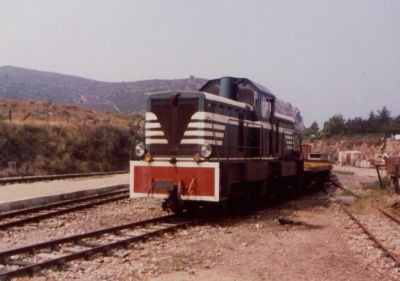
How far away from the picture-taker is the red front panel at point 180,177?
9289mm

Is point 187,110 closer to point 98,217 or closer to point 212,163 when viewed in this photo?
point 212,163

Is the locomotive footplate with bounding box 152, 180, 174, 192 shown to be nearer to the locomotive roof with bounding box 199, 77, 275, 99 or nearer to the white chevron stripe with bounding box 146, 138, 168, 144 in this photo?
→ the white chevron stripe with bounding box 146, 138, 168, 144

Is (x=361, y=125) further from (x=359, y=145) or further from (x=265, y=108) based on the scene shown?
(x=265, y=108)

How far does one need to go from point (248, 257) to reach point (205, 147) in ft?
10.4

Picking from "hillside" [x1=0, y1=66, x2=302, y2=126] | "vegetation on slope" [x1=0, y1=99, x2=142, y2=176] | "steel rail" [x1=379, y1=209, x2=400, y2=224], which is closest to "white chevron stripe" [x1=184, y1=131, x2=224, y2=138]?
"steel rail" [x1=379, y1=209, x2=400, y2=224]

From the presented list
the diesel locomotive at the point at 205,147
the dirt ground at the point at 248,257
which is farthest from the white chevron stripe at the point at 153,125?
the dirt ground at the point at 248,257

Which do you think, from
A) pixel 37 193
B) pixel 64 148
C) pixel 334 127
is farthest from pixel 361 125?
pixel 37 193

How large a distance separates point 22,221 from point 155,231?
2.83m

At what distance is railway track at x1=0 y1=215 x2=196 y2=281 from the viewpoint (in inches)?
223

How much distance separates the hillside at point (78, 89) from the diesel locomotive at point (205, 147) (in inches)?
2847

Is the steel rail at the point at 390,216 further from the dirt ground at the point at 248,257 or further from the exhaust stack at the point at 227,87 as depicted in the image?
the exhaust stack at the point at 227,87

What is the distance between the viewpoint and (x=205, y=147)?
9414 mm

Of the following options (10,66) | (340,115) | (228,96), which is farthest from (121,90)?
(228,96)

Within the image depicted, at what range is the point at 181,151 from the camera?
10125mm
